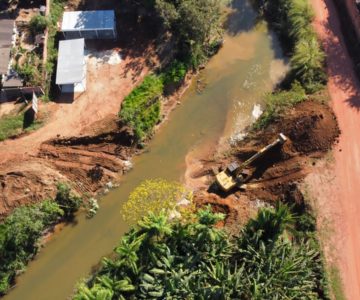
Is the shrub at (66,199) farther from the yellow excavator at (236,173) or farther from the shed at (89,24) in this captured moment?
the shed at (89,24)

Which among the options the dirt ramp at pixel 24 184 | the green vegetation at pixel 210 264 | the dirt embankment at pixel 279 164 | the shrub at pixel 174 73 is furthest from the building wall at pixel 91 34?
the green vegetation at pixel 210 264

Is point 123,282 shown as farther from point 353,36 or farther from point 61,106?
point 353,36

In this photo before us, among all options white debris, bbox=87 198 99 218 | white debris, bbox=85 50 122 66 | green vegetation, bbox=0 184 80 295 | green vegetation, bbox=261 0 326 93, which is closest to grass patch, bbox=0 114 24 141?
green vegetation, bbox=0 184 80 295

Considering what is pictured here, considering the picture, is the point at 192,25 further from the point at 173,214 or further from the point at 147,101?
the point at 173,214

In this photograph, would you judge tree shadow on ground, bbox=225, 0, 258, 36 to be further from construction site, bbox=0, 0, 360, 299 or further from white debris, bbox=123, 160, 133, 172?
white debris, bbox=123, 160, 133, 172

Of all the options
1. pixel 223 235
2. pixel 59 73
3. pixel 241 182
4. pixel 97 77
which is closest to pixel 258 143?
pixel 241 182
